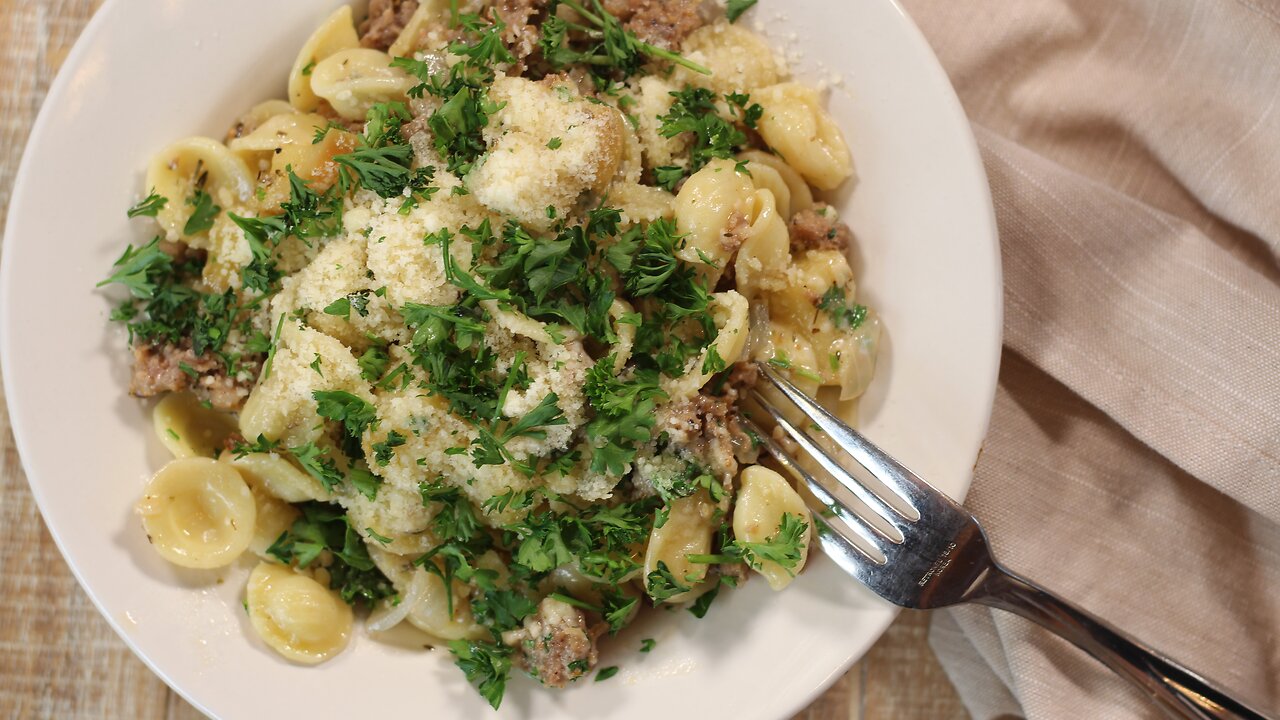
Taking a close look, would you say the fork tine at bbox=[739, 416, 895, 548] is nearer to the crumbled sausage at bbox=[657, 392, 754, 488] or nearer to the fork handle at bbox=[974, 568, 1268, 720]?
the crumbled sausage at bbox=[657, 392, 754, 488]

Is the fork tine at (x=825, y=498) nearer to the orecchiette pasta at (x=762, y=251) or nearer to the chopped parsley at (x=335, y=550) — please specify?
the orecchiette pasta at (x=762, y=251)

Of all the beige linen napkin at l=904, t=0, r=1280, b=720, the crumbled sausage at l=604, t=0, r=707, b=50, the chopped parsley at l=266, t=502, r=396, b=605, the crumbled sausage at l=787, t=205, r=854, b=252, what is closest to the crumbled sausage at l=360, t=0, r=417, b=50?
the crumbled sausage at l=604, t=0, r=707, b=50

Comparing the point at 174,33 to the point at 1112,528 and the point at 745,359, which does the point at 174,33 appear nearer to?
the point at 745,359

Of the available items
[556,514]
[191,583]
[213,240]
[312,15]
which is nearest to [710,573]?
[556,514]

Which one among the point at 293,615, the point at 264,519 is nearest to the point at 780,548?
the point at 293,615

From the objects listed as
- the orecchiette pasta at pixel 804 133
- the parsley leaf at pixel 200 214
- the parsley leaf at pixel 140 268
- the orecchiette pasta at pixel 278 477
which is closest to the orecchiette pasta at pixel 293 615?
the orecchiette pasta at pixel 278 477

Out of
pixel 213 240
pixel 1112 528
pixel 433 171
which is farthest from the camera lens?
pixel 1112 528
